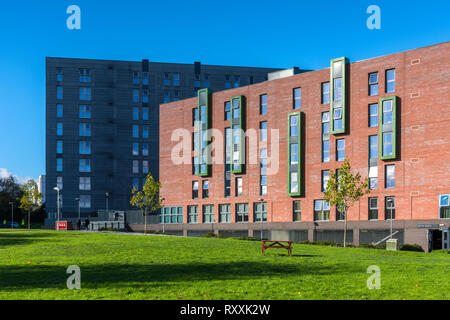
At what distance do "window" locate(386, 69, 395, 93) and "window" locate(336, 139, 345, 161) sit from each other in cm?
744

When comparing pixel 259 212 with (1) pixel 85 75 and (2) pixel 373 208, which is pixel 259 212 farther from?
(1) pixel 85 75

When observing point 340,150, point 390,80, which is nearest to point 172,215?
point 340,150

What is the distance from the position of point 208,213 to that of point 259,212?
8.70m

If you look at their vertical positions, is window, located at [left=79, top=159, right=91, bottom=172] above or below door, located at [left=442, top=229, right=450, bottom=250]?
above

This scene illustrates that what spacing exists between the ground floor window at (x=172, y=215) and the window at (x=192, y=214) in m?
1.65

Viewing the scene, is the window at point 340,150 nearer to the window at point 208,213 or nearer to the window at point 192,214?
the window at point 208,213

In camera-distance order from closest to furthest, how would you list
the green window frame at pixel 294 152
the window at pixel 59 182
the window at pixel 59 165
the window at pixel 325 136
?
the window at pixel 325 136, the green window frame at pixel 294 152, the window at pixel 59 182, the window at pixel 59 165

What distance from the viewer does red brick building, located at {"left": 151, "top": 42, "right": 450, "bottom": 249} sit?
176 feet

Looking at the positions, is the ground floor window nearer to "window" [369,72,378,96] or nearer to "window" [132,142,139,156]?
"window" [369,72,378,96]

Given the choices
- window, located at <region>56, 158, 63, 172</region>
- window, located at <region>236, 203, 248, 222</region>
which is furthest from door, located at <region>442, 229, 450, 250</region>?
window, located at <region>56, 158, 63, 172</region>

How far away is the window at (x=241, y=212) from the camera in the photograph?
2719 inches

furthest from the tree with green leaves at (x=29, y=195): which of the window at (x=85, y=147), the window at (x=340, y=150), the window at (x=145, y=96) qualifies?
the window at (x=340, y=150)

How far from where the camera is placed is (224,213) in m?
71.5

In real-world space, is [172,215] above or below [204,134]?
below
